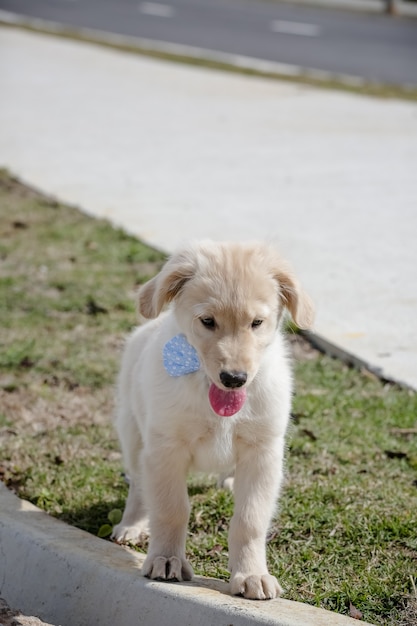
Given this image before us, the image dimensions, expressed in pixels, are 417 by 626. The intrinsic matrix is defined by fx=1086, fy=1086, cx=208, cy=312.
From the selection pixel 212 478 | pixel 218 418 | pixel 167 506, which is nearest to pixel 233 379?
pixel 218 418

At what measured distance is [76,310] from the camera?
6.90m

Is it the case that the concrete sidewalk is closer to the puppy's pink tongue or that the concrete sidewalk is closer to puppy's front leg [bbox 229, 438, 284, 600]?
puppy's front leg [bbox 229, 438, 284, 600]

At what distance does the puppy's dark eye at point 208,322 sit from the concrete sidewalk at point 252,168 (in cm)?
233

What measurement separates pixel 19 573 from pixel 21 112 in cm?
1000

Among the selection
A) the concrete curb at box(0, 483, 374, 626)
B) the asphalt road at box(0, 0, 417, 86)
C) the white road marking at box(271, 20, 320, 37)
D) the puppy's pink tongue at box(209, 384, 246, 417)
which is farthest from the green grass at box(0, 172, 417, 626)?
the white road marking at box(271, 20, 320, 37)

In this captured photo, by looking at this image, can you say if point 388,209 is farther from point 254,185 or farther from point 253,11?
point 253,11

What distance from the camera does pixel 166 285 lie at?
12.4 ft

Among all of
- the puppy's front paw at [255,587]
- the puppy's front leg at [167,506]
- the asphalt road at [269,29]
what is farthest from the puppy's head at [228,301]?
the asphalt road at [269,29]

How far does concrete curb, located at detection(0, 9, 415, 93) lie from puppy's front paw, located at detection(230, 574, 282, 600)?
487 inches

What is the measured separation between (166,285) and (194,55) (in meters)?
15.9

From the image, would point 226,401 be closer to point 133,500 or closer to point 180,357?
point 180,357

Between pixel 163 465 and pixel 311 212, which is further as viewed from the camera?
pixel 311 212

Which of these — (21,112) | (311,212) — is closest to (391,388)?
(311,212)

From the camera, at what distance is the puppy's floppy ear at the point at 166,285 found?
12.3ft
